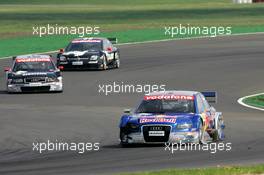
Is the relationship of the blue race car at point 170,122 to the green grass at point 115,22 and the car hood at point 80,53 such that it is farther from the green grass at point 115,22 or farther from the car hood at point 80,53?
the green grass at point 115,22

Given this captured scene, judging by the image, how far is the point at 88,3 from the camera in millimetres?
127375

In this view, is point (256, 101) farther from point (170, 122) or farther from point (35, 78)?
point (170, 122)

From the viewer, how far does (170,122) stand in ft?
80.8

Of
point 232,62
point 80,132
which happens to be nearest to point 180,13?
point 232,62

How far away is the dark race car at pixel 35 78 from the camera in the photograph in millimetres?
40062

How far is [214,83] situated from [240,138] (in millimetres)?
16890

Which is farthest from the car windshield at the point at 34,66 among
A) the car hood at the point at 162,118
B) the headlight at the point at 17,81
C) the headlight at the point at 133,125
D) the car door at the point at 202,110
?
the headlight at the point at 133,125

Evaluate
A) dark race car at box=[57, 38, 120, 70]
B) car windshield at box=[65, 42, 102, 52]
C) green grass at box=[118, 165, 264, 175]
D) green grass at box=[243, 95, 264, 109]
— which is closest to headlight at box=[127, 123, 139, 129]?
green grass at box=[118, 165, 264, 175]

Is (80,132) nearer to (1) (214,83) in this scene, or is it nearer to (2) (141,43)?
(1) (214,83)

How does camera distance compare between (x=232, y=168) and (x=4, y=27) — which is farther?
(x=4, y=27)

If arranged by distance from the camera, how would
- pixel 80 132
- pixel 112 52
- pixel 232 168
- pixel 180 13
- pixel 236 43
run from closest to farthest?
pixel 232 168
pixel 80 132
pixel 112 52
pixel 236 43
pixel 180 13

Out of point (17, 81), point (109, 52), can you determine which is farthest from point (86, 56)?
point (17, 81)

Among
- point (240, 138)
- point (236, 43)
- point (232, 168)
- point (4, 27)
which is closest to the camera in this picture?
point (232, 168)

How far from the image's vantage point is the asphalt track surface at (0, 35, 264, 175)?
21906 millimetres
